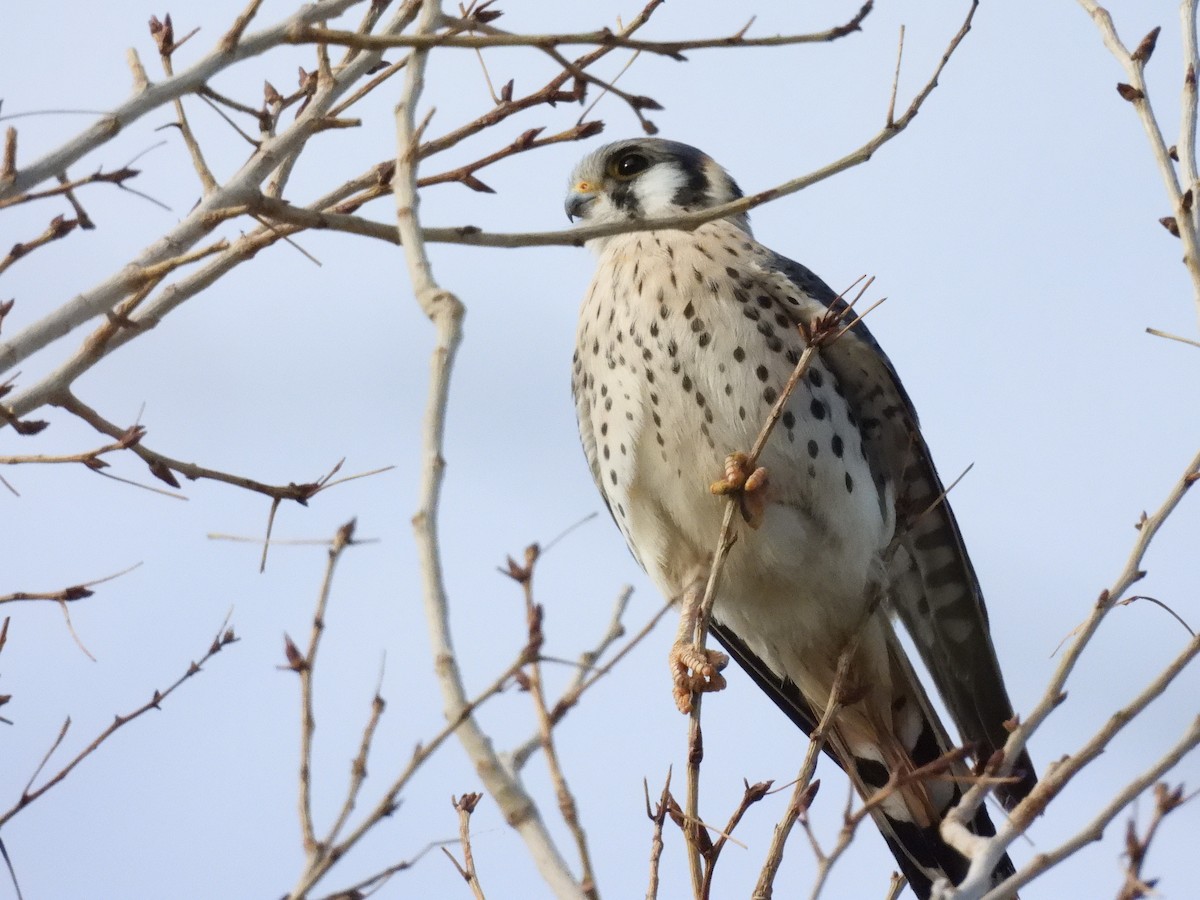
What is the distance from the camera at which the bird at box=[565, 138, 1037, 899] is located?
4.12m

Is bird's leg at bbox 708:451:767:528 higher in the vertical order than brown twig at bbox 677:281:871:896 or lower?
higher

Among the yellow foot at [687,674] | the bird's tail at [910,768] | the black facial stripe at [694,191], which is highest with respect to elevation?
the black facial stripe at [694,191]

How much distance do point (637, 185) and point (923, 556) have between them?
1.58m

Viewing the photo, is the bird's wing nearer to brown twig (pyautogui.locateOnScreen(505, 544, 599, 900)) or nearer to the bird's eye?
the bird's eye

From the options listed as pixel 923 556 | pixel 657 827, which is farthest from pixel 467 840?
pixel 923 556

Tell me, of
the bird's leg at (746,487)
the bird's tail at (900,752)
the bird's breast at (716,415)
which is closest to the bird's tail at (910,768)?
the bird's tail at (900,752)

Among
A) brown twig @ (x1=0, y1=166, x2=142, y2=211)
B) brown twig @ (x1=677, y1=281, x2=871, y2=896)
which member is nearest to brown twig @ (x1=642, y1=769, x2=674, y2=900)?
brown twig @ (x1=677, y1=281, x2=871, y2=896)

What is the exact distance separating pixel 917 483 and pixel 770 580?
21.8 inches

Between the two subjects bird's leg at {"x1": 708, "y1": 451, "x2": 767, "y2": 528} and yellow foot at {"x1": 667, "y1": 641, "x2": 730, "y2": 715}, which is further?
yellow foot at {"x1": 667, "y1": 641, "x2": 730, "y2": 715}

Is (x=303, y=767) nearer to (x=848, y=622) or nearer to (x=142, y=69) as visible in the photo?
(x=142, y=69)

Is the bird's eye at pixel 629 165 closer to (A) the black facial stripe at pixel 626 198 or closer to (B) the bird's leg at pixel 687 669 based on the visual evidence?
(A) the black facial stripe at pixel 626 198

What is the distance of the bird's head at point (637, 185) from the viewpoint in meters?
4.96

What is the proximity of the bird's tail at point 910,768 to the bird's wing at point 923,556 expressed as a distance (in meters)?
0.08

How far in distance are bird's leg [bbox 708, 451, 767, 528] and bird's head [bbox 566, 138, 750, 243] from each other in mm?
1219
